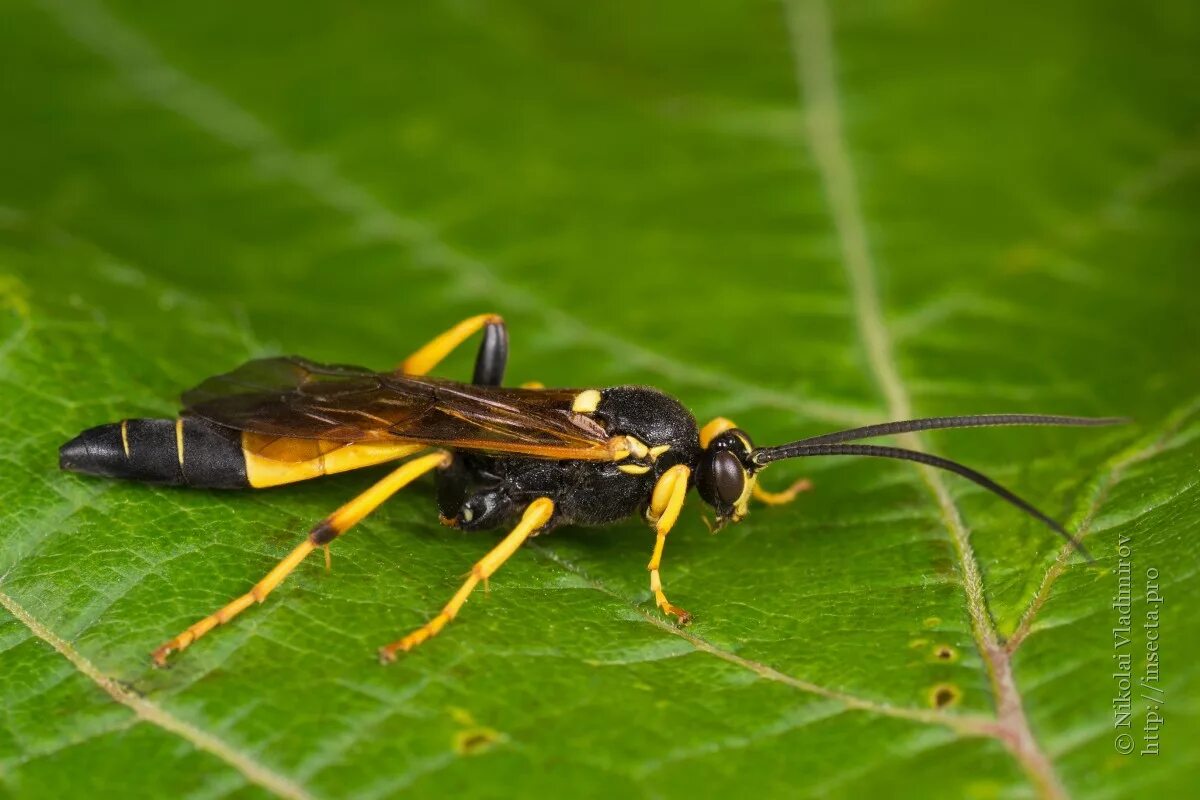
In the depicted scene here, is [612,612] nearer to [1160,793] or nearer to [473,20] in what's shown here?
[1160,793]

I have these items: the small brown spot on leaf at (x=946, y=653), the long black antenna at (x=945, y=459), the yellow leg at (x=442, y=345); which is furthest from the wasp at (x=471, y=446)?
the small brown spot on leaf at (x=946, y=653)

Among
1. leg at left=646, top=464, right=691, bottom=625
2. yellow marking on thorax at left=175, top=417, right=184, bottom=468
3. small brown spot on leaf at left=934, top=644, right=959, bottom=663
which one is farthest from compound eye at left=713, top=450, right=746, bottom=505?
yellow marking on thorax at left=175, top=417, right=184, bottom=468

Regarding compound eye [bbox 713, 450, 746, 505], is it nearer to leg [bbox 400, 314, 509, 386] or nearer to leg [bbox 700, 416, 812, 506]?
leg [bbox 700, 416, 812, 506]

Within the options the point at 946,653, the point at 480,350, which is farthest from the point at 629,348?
the point at 946,653

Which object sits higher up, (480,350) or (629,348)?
(629,348)

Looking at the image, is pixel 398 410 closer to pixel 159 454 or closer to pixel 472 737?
pixel 159 454

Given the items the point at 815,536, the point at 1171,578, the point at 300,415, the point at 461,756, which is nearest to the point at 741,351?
the point at 815,536

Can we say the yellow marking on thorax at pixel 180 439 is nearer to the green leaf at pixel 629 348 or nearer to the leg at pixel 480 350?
the green leaf at pixel 629 348
